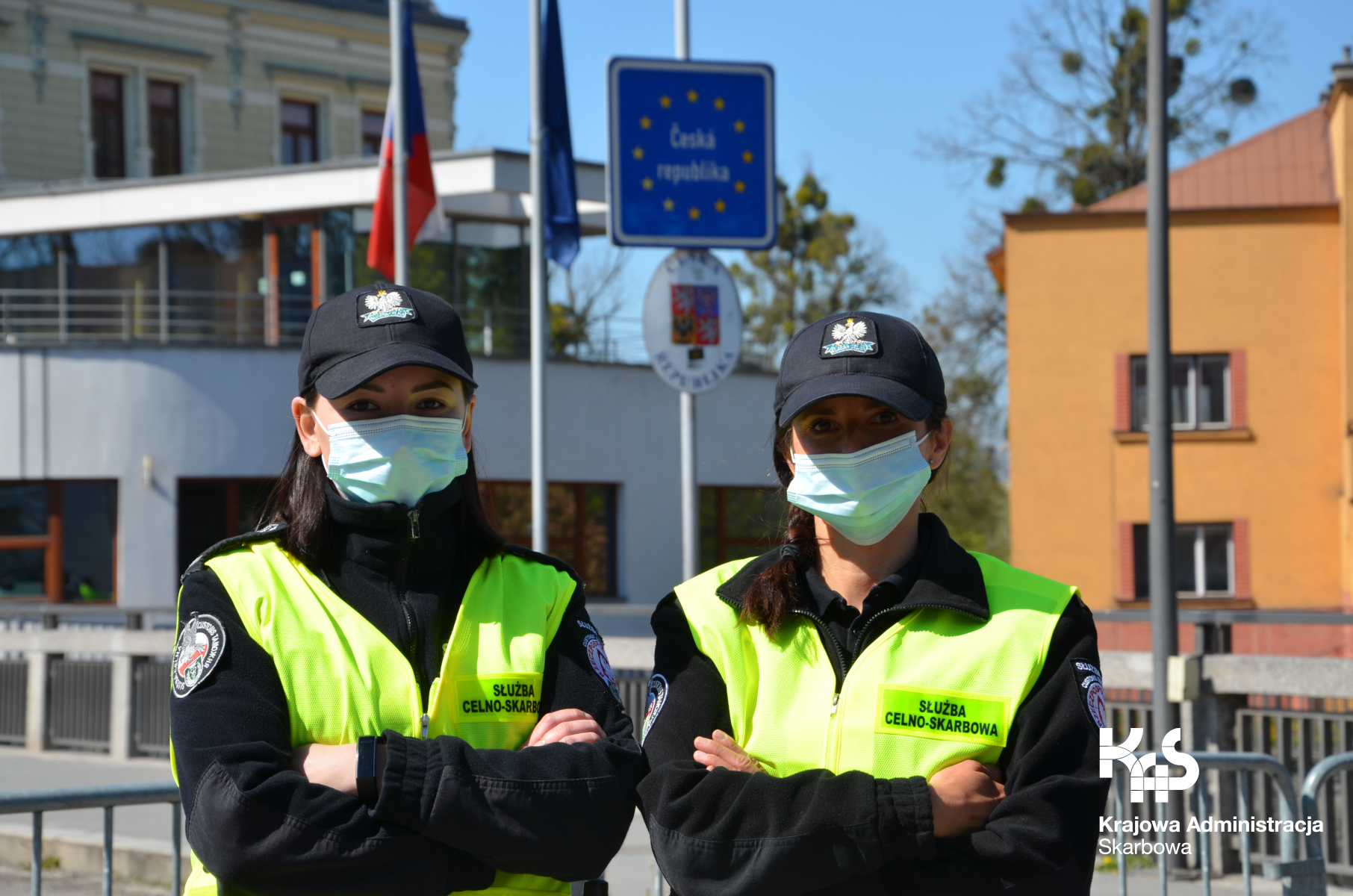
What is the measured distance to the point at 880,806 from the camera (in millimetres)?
2756

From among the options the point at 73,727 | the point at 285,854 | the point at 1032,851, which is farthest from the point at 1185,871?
the point at 73,727

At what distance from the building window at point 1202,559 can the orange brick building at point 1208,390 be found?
3 cm

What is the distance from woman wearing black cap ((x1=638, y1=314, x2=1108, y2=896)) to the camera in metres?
2.77

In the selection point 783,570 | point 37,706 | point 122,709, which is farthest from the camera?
point 37,706

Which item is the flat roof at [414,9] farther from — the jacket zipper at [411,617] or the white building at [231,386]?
the jacket zipper at [411,617]

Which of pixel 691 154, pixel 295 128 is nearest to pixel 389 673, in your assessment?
pixel 691 154

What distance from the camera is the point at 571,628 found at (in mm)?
3152

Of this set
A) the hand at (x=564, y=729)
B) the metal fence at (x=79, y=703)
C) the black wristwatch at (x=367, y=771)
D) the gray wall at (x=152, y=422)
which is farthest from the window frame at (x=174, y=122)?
the black wristwatch at (x=367, y=771)

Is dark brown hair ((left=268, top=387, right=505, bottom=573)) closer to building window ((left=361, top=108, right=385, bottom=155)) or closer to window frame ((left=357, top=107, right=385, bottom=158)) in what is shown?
window frame ((left=357, top=107, right=385, bottom=158))

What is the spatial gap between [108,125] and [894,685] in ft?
111

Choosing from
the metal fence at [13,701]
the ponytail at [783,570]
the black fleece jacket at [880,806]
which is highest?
the ponytail at [783,570]

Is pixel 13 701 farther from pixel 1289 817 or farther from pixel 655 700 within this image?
pixel 655 700

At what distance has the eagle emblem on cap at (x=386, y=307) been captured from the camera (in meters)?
3.09

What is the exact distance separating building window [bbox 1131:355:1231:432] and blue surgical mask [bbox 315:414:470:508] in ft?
81.4
